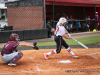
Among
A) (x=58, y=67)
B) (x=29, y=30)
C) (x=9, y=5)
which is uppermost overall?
(x=9, y=5)

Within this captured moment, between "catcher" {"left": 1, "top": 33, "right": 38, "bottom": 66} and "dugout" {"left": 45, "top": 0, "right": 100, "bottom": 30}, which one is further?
"dugout" {"left": 45, "top": 0, "right": 100, "bottom": 30}

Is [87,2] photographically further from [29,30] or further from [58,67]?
[58,67]

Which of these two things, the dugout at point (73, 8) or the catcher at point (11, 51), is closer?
the catcher at point (11, 51)

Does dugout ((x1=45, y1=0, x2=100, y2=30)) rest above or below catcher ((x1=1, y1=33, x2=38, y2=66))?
above

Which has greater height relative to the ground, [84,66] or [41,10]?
[41,10]

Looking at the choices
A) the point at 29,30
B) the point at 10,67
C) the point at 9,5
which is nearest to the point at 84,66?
the point at 10,67

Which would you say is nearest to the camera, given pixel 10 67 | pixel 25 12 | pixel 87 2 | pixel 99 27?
pixel 10 67

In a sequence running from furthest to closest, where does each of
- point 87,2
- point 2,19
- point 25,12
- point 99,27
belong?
1. point 2,19
2. point 99,27
3. point 87,2
4. point 25,12

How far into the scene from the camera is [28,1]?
14836 mm

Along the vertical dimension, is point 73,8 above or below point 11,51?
above

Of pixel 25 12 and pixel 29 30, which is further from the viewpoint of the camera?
pixel 25 12

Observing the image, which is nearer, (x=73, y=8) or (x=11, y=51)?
(x=11, y=51)

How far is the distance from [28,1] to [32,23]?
2042mm

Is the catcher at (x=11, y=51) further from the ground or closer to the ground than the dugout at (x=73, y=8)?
→ closer to the ground
